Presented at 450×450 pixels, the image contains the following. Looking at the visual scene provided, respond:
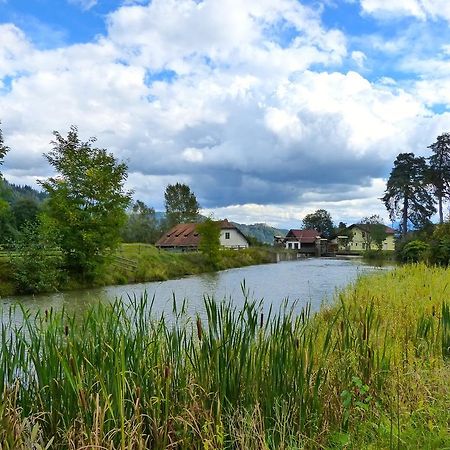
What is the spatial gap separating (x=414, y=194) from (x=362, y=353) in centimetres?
5248

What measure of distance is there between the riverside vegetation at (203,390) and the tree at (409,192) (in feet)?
169

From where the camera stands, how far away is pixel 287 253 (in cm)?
6062

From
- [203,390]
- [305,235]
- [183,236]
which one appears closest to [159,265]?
[203,390]

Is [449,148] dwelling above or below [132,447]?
above

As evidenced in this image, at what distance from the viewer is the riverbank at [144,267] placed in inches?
794

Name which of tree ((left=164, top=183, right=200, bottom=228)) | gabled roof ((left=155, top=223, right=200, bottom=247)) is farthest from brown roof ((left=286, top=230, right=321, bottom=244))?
gabled roof ((left=155, top=223, right=200, bottom=247))

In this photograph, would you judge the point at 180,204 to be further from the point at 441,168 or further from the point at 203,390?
the point at 203,390

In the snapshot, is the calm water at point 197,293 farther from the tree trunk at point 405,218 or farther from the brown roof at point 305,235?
the brown roof at point 305,235

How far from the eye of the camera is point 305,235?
85.1m

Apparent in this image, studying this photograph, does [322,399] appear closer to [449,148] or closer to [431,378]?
[431,378]

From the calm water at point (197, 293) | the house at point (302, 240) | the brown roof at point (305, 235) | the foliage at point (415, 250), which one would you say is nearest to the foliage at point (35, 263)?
the calm water at point (197, 293)

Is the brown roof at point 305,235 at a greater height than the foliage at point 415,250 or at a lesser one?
greater

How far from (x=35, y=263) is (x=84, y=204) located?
4.64 m

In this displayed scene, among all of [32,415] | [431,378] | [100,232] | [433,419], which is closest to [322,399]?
[433,419]
